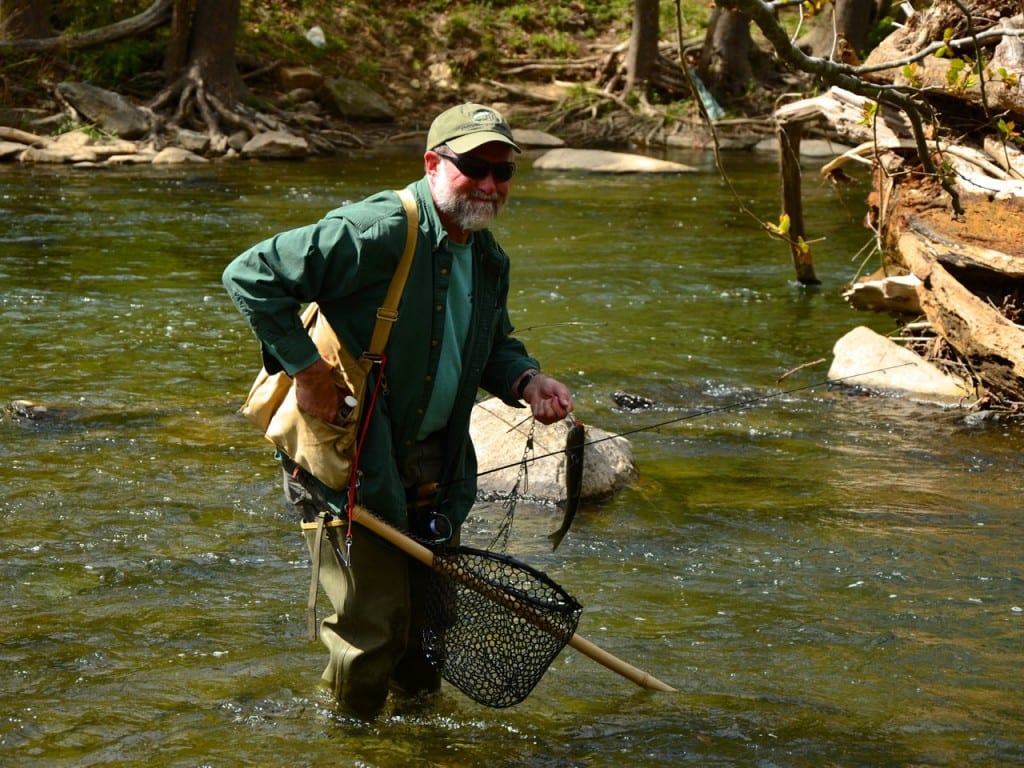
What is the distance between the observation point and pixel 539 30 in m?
30.1

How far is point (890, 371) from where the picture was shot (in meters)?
9.64

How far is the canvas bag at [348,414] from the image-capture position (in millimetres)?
3967

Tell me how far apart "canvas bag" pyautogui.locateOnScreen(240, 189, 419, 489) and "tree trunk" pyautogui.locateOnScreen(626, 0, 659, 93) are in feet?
75.1

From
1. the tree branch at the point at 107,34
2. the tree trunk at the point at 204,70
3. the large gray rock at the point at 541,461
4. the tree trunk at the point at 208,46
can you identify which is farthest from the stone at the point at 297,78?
the large gray rock at the point at 541,461

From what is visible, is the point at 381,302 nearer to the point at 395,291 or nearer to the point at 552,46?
the point at 395,291

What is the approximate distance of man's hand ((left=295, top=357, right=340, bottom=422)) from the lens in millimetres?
3885

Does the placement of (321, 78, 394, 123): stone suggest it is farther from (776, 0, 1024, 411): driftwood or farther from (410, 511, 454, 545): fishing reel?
(410, 511, 454, 545): fishing reel

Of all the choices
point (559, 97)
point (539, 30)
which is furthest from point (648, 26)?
point (539, 30)

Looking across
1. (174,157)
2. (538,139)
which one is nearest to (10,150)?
(174,157)

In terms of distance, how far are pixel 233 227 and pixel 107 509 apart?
906cm

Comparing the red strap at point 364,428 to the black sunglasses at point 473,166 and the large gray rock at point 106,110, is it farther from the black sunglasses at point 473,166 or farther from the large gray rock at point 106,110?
the large gray rock at point 106,110

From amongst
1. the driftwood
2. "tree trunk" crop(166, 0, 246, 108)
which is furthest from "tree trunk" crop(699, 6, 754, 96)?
the driftwood

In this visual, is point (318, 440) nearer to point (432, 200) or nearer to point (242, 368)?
point (432, 200)

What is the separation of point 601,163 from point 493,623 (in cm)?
1786
